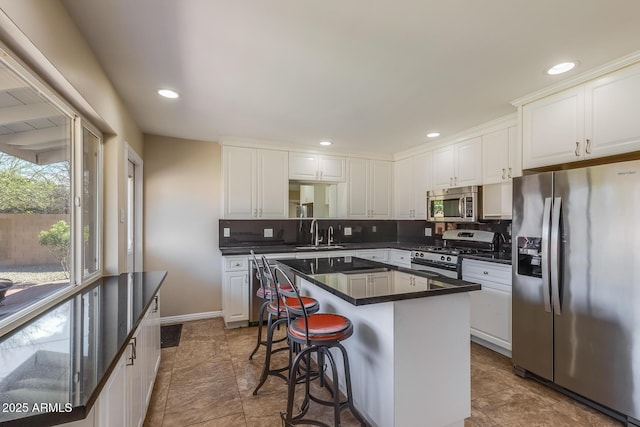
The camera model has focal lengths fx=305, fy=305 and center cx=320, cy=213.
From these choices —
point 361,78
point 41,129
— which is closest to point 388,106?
point 361,78

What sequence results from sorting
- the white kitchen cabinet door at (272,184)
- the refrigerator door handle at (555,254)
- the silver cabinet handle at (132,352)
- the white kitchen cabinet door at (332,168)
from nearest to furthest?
the silver cabinet handle at (132,352) < the refrigerator door handle at (555,254) < the white kitchen cabinet door at (272,184) < the white kitchen cabinet door at (332,168)

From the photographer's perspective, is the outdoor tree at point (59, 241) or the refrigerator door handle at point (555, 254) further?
the refrigerator door handle at point (555, 254)

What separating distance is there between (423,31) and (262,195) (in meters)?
2.83

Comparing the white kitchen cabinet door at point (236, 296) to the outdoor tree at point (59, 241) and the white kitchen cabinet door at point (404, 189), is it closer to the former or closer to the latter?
the outdoor tree at point (59, 241)

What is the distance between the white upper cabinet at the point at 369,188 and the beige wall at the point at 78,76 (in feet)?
9.40

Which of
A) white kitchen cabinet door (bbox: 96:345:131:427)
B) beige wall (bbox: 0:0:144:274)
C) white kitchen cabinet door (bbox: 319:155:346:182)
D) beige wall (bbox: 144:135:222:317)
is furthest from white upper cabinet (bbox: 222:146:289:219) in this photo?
white kitchen cabinet door (bbox: 96:345:131:427)

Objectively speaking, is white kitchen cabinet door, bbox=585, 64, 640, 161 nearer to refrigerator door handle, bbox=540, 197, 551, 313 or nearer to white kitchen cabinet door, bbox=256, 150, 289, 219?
refrigerator door handle, bbox=540, 197, 551, 313

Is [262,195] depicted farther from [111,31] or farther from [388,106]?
[111,31]

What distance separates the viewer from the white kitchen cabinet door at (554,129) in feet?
7.47

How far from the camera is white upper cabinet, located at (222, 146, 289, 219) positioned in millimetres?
3910

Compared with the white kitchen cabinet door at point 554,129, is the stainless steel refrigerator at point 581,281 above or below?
below

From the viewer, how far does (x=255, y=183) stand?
4027mm

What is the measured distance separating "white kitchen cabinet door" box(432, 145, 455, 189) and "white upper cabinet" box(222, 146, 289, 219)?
200 cm

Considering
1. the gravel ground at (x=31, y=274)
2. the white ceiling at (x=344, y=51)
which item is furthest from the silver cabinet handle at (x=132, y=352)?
the white ceiling at (x=344, y=51)
